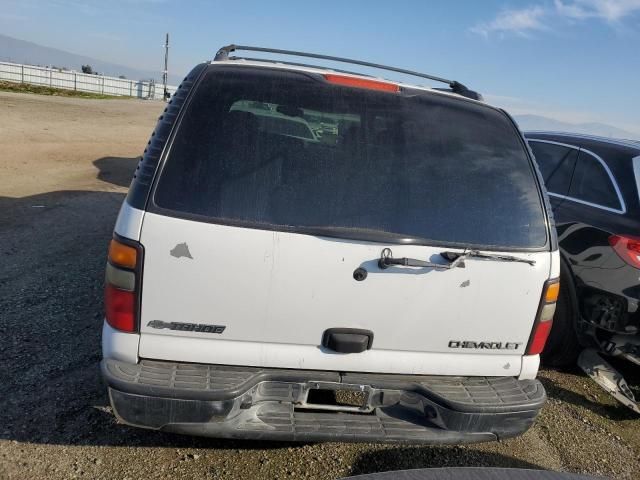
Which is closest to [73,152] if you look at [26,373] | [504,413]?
[26,373]

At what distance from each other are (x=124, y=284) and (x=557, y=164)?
407 centimetres

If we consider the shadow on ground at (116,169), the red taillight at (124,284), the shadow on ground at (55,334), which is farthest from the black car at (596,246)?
the shadow on ground at (116,169)

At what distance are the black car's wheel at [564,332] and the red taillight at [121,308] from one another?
10.6 feet

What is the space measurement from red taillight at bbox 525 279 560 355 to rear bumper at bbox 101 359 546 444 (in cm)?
21

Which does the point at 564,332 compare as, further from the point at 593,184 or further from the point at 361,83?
the point at 361,83

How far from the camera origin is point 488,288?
8.47ft

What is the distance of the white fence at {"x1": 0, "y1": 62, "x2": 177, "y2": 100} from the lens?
3919cm

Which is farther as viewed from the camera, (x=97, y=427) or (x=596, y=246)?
(x=596, y=246)

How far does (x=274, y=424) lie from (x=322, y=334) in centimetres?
45

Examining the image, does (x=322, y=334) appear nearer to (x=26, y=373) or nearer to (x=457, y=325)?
(x=457, y=325)

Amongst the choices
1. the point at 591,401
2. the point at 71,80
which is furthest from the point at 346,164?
the point at 71,80

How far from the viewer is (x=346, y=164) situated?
8.31 ft

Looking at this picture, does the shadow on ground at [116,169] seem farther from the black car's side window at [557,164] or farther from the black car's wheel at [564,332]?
the black car's wheel at [564,332]

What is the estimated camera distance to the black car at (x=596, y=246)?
3.79 meters
